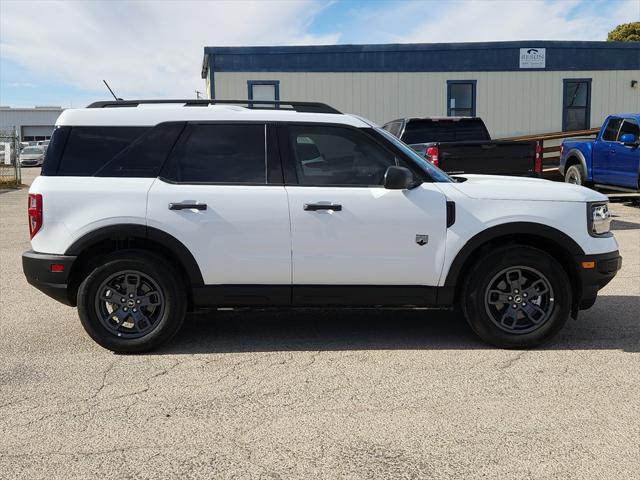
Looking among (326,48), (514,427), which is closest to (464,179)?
(514,427)

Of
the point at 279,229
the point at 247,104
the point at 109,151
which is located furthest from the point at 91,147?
the point at 279,229

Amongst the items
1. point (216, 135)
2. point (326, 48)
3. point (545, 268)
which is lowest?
point (545, 268)

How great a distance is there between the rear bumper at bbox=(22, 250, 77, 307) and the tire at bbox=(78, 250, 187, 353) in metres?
0.15

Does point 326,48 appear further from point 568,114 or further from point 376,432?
point 376,432

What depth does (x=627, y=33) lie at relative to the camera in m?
40.8

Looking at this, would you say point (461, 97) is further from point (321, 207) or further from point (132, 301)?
point (132, 301)

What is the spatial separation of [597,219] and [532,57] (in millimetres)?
17491

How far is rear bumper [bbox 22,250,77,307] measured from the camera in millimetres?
4715

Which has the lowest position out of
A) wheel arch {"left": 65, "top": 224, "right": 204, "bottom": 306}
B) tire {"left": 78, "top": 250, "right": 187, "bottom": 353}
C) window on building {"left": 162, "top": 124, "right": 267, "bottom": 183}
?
tire {"left": 78, "top": 250, "right": 187, "bottom": 353}

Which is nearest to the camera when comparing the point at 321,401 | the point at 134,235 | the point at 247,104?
the point at 321,401

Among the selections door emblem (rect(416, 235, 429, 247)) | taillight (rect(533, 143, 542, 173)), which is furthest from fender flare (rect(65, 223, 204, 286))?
taillight (rect(533, 143, 542, 173))

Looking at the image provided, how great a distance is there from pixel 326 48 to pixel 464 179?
15.6 meters

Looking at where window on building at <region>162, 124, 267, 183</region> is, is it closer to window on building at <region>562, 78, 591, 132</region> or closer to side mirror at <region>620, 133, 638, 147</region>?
side mirror at <region>620, 133, 638, 147</region>

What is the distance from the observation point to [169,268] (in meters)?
4.75
